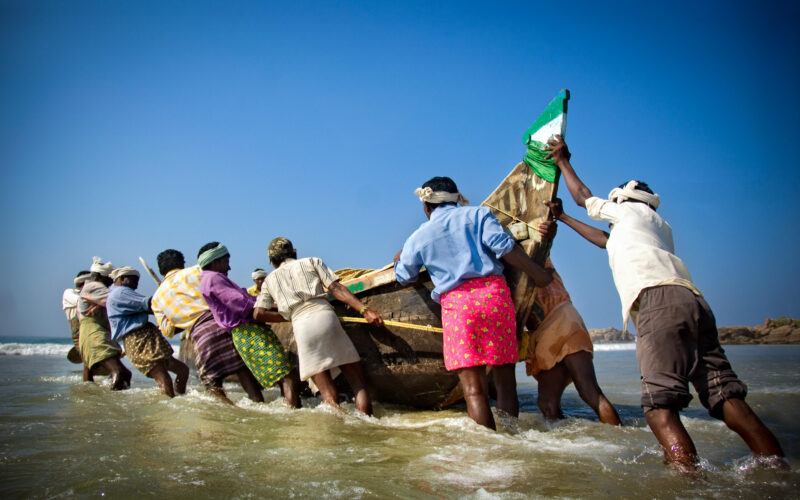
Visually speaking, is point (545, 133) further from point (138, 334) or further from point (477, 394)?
point (138, 334)

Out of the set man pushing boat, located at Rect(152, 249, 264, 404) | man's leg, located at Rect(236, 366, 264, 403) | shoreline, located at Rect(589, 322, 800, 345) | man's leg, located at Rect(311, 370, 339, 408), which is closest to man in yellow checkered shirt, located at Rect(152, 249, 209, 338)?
man pushing boat, located at Rect(152, 249, 264, 404)

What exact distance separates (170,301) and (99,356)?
1946 mm

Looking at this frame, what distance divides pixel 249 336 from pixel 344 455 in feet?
7.84

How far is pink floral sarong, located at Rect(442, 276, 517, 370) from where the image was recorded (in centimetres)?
357

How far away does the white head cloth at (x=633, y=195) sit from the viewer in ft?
10.6

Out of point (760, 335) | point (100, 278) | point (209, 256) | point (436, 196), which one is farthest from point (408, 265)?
point (760, 335)

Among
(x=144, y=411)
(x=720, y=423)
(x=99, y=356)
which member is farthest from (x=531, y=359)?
(x=99, y=356)

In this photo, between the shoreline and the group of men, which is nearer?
the group of men

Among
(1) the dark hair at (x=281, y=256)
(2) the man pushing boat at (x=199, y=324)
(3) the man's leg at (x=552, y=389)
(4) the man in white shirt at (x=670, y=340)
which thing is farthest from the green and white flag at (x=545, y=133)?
(2) the man pushing boat at (x=199, y=324)

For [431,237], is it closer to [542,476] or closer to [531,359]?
[531,359]

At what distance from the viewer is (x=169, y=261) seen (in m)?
5.86

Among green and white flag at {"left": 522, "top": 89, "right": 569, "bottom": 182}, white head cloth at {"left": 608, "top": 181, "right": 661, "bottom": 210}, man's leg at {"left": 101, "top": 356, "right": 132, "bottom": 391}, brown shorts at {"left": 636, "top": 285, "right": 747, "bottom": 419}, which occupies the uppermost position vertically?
green and white flag at {"left": 522, "top": 89, "right": 569, "bottom": 182}

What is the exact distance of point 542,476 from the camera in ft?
8.32

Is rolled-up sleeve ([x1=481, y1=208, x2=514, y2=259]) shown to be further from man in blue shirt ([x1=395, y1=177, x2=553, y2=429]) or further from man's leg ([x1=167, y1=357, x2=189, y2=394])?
man's leg ([x1=167, y1=357, x2=189, y2=394])
